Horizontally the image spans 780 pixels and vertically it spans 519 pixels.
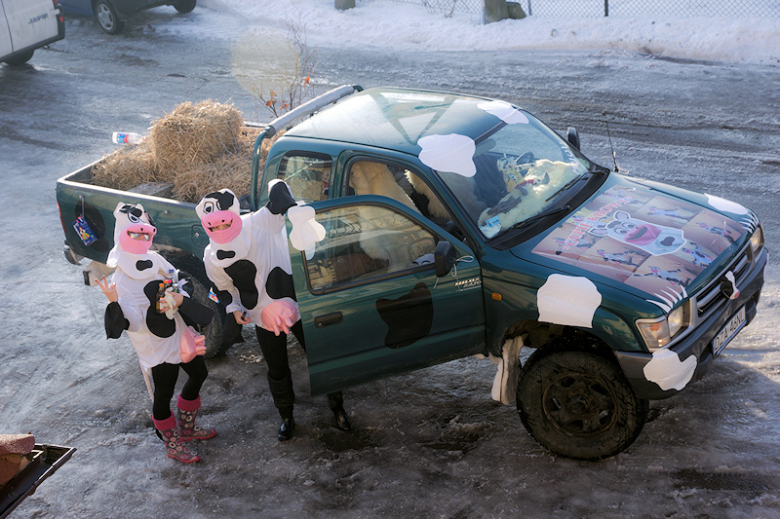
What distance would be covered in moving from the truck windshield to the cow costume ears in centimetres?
196

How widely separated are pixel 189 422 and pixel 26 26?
1234 cm

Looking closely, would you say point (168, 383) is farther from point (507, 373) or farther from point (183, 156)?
point (183, 156)

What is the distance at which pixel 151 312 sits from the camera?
448 cm

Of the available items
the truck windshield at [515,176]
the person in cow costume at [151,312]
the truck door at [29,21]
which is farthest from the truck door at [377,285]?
the truck door at [29,21]

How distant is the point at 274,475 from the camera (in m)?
4.70

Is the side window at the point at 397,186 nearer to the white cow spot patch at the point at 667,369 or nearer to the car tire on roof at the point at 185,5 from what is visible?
the white cow spot patch at the point at 667,369

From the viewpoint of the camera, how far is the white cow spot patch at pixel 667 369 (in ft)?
12.8

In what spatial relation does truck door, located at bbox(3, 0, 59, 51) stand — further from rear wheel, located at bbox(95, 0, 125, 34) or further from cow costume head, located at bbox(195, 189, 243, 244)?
cow costume head, located at bbox(195, 189, 243, 244)

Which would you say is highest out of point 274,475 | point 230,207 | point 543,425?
point 230,207

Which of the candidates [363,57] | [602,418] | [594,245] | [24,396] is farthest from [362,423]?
[363,57]

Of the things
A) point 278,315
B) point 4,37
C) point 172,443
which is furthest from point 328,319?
point 4,37

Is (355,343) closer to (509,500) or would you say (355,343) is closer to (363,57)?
(509,500)

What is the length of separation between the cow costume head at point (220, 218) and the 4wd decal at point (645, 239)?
1.94 metres

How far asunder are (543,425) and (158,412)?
2.64 meters
